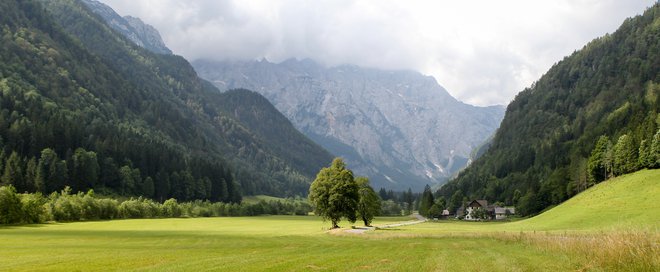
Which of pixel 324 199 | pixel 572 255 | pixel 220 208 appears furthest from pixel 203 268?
pixel 220 208

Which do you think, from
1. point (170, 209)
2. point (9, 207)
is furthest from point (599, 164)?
point (9, 207)

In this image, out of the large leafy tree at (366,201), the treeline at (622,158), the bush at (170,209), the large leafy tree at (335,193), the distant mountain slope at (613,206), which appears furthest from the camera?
the bush at (170,209)

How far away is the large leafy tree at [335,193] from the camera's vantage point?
319 ft

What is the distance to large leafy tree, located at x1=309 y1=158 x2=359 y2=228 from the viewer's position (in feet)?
319

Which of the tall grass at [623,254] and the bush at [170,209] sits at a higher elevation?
the bush at [170,209]

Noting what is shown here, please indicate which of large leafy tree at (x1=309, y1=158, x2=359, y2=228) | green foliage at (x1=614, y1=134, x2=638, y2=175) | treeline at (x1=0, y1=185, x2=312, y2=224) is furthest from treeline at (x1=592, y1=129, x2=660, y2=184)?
treeline at (x1=0, y1=185, x2=312, y2=224)

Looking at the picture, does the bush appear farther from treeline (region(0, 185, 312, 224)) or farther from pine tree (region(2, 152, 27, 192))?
pine tree (region(2, 152, 27, 192))

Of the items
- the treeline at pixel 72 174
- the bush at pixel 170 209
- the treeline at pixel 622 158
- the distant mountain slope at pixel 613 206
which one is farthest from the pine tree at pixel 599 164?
the treeline at pixel 72 174

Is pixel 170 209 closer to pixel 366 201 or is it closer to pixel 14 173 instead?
pixel 14 173

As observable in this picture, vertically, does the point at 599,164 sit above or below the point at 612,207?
above

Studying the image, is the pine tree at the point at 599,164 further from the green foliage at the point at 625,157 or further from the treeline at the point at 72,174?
the treeline at the point at 72,174

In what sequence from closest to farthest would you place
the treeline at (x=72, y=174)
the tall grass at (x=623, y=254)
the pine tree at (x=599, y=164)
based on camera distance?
the tall grass at (x=623, y=254), the pine tree at (x=599, y=164), the treeline at (x=72, y=174)

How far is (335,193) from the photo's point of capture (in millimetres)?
96500

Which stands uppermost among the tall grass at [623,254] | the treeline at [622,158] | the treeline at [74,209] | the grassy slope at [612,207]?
the treeline at [622,158]
